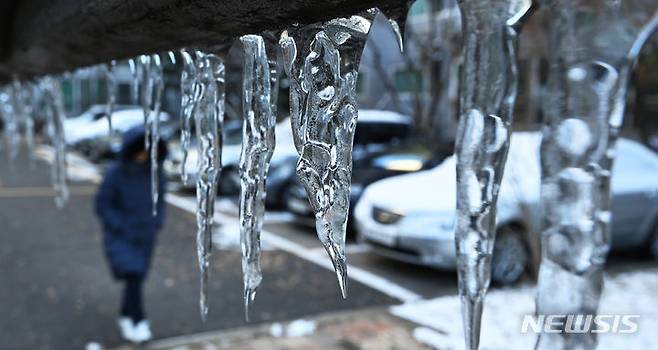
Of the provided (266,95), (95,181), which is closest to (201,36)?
(266,95)

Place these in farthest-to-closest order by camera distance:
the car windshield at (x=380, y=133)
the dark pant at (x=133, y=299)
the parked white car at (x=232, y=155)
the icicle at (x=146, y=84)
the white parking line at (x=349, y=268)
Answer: the car windshield at (x=380, y=133), the parked white car at (x=232, y=155), the white parking line at (x=349, y=268), the dark pant at (x=133, y=299), the icicle at (x=146, y=84)

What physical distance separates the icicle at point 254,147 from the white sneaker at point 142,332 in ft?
12.1

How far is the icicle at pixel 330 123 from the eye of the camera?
1.15 m

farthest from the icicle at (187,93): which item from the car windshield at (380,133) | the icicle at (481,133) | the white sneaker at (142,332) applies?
the car windshield at (380,133)

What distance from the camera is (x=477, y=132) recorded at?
45.8 inches

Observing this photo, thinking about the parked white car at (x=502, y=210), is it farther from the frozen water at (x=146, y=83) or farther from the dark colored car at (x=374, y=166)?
the frozen water at (x=146, y=83)

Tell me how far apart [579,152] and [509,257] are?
5.78 metres

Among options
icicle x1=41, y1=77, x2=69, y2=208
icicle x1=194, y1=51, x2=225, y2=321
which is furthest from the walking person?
icicle x1=194, y1=51, x2=225, y2=321

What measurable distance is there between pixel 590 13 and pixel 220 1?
2.50 feet

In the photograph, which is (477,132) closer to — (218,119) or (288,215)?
(218,119)

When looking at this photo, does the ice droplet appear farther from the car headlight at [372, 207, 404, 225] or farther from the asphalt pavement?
the car headlight at [372, 207, 404, 225]

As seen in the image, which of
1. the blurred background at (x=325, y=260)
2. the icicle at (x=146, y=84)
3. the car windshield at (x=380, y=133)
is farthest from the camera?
the car windshield at (x=380, y=133)

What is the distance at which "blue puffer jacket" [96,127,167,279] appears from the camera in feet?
16.2

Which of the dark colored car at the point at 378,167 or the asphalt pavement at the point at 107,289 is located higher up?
the dark colored car at the point at 378,167
